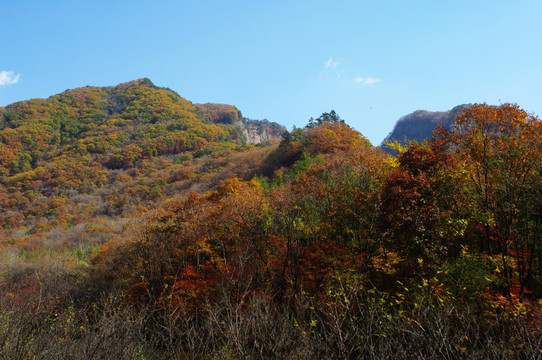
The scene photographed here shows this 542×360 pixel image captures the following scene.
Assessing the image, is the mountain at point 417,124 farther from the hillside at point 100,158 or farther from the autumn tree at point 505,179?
the autumn tree at point 505,179

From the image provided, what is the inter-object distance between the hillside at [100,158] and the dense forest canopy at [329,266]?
12732mm

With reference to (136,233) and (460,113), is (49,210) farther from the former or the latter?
(460,113)

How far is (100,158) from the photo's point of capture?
93.9m

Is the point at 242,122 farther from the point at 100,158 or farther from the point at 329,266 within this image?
the point at 329,266

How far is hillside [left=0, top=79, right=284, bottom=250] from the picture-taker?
64500 mm

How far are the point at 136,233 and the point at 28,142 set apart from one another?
95.0 meters

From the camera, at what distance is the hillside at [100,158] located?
64.5m

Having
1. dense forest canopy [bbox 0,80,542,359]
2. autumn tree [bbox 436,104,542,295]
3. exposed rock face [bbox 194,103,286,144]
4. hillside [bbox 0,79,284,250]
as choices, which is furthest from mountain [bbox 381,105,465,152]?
autumn tree [bbox 436,104,542,295]

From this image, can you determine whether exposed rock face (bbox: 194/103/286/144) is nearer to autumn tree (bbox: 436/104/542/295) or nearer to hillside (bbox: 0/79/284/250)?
hillside (bbox: 0/79/284/250)

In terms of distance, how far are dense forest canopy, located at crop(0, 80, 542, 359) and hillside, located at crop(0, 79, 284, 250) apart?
12.7 m

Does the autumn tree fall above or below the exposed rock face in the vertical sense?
below

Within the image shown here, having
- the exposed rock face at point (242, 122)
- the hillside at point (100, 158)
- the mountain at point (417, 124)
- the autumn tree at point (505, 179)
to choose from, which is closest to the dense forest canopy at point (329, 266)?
the autumn tree at point (505, 179)

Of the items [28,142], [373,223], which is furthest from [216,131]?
[373,223]

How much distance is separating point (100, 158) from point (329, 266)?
92552 mm
